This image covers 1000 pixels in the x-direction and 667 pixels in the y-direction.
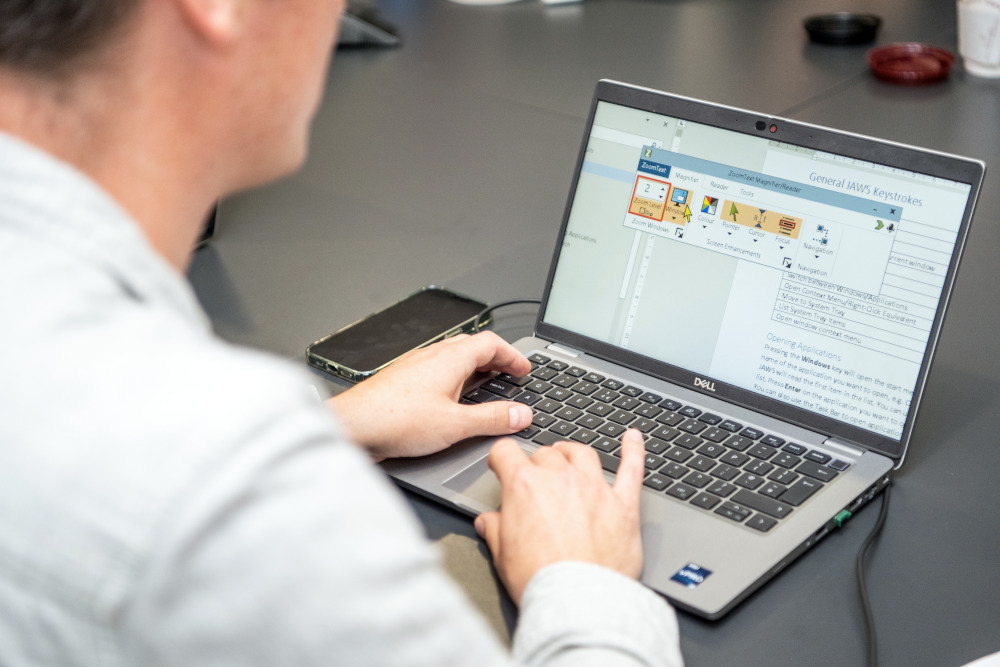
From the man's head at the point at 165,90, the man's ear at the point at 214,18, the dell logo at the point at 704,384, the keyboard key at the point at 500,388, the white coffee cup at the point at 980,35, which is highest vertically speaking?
the white coffee cup at the point at 980,35

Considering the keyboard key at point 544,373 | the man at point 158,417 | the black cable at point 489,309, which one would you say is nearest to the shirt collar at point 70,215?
the man at point 158,417

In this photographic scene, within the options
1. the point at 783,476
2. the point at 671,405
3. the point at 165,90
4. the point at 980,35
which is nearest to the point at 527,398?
the point at 671,405

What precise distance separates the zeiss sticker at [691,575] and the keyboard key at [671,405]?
7.6 inches

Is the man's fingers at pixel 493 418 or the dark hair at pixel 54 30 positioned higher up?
the dark hair at pixel 54 30

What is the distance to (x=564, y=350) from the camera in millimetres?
956

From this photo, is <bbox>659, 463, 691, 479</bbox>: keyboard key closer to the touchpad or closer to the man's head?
the touchpad

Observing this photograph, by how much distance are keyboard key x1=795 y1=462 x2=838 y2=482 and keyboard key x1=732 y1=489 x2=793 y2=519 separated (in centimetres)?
5

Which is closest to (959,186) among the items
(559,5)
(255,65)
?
(255,65)

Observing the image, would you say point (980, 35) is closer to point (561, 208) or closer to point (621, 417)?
point (561, 208)

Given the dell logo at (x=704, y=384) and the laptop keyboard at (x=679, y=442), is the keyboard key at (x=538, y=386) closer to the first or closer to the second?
the laptop keyboard at (x=679, y=442)

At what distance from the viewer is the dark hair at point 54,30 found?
0.40m

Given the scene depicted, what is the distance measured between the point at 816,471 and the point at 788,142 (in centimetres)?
27

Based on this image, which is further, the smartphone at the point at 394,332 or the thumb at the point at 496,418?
the smartphone at the point at 394,332

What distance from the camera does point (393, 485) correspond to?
0.81m
